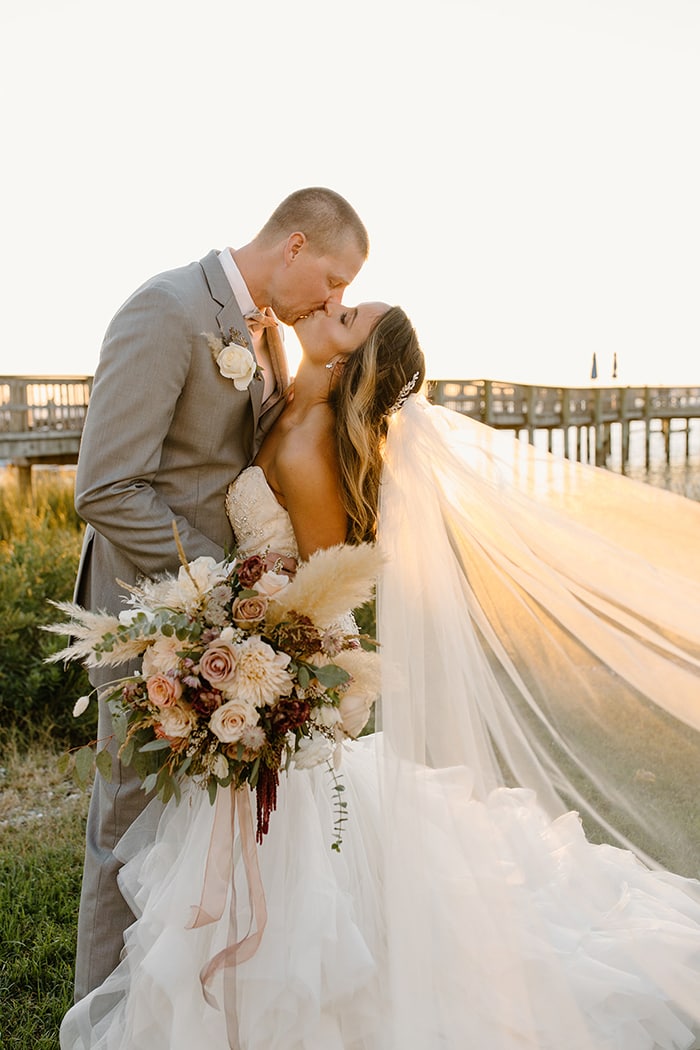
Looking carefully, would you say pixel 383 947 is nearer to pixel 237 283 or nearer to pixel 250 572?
pixel 250 572

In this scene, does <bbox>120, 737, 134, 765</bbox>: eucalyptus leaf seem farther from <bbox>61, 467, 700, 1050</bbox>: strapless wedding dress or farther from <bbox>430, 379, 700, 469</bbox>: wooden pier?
<bbox>430, 379, 700, 469</bbox>: wooden pier

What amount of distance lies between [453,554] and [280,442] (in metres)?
0.71

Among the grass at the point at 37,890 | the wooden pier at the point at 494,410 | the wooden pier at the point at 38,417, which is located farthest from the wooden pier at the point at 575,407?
the grass at the point at 37,890

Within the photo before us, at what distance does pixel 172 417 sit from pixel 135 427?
15 cm

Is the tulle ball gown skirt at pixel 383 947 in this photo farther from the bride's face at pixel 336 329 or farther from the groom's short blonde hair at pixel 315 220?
the groom's short blonde hair at pixel 315 220

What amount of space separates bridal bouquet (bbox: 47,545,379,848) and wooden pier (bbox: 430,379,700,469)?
59.5ft

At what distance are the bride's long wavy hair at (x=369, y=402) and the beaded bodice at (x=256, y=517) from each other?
23 centimetres

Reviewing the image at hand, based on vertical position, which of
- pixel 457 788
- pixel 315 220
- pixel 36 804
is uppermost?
pixel 315 220

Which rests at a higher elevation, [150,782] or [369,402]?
[369,402]

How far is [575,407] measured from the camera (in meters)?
33.1

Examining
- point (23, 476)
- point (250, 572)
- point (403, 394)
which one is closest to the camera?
point (250, 572)

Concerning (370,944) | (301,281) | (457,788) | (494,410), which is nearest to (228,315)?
(301,281)

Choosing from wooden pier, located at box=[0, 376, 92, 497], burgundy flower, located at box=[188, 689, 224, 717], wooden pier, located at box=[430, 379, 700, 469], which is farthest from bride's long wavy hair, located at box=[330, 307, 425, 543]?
wooden pier, located at box=[430, 379, 700, 469]

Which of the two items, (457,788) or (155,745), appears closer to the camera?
(155,745)
